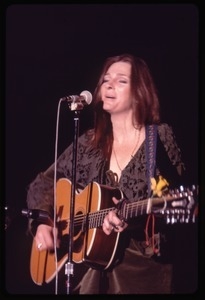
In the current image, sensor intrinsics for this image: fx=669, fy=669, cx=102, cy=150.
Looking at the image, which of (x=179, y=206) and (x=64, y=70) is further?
(x=64, y=70)

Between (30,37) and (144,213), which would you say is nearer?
(144,213)

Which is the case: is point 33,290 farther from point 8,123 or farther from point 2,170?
point 8,123

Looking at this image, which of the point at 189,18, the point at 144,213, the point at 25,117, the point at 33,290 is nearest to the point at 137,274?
the point at 144,213

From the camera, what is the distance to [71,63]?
249cm

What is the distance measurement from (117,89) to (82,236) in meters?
0.55

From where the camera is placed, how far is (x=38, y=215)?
2438mm

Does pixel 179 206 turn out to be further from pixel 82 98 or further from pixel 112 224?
pixel 82 98

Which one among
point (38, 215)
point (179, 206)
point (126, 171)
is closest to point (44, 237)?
point (38, 215)

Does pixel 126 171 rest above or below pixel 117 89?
below

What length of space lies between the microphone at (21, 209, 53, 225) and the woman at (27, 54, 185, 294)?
0.06ft

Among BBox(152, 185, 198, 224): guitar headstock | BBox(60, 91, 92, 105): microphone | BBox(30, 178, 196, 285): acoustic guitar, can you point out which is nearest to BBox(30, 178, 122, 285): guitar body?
BBox(30, 178, 196, 285): acoustic guitar

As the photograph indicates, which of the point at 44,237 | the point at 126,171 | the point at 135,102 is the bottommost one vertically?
the point at 44,237

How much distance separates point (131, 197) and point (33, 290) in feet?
1.61

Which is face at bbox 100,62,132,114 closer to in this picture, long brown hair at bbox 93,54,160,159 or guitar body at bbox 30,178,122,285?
long brown hair at bbox 93,54,160,159
